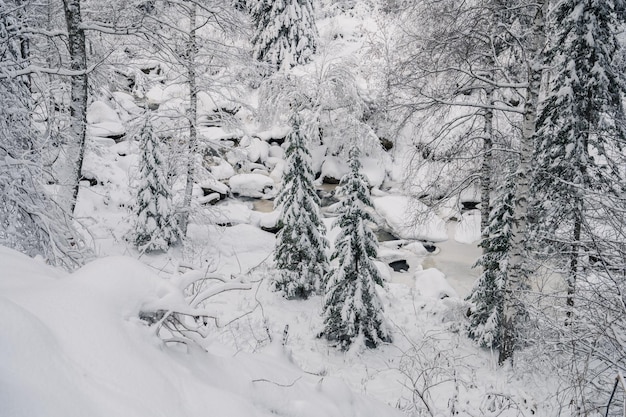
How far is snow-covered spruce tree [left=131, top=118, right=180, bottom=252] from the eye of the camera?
33.6 feet

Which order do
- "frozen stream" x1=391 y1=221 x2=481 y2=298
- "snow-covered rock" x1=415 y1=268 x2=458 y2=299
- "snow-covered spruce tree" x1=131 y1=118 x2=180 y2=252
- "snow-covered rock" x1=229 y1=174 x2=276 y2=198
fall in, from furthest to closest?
"snow-covered rock" x1=229 y1=174 x2=276 y2=198 < "frozen stream" x1=391 y1=221 x2=481 y2=298 < "snow-covered rock" x1=415 y1=268 x2=458 y2=299 < "snow-covered spruce tree" x1=131 y1=118 x2=180 y2=252

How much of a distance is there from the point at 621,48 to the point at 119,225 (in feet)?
42.5

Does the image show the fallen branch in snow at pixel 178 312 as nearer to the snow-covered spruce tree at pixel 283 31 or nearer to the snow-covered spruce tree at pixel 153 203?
the snow-covered spruce tree at pixel 153 203

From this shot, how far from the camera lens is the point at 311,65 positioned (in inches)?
855

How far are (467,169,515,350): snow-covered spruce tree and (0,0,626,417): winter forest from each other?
4cm

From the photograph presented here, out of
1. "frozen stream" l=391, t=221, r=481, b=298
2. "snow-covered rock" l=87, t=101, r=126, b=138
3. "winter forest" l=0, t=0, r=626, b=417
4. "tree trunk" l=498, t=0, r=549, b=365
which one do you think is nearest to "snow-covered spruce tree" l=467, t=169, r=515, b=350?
"winter forest" l=0, t=0, r=626, b=417

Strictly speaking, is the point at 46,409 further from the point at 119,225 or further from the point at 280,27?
the point at 280,27

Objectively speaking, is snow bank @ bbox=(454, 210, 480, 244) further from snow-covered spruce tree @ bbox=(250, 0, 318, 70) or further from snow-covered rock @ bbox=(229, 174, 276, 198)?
snow-covered spruce tree @ bbox=(250, 0, 318, 70)

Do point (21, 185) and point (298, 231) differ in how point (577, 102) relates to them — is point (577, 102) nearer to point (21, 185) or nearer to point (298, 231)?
point (298, 231)

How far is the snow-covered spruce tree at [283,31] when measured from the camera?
21328 mm

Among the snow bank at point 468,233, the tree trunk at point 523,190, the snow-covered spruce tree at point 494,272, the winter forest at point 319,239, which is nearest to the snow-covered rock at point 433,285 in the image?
the winter forest at point 319,239

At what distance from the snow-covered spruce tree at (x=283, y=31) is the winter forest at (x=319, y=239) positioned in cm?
620

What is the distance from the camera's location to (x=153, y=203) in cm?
1057

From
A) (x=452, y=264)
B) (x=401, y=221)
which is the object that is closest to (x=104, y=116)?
(x=401, y=221)
